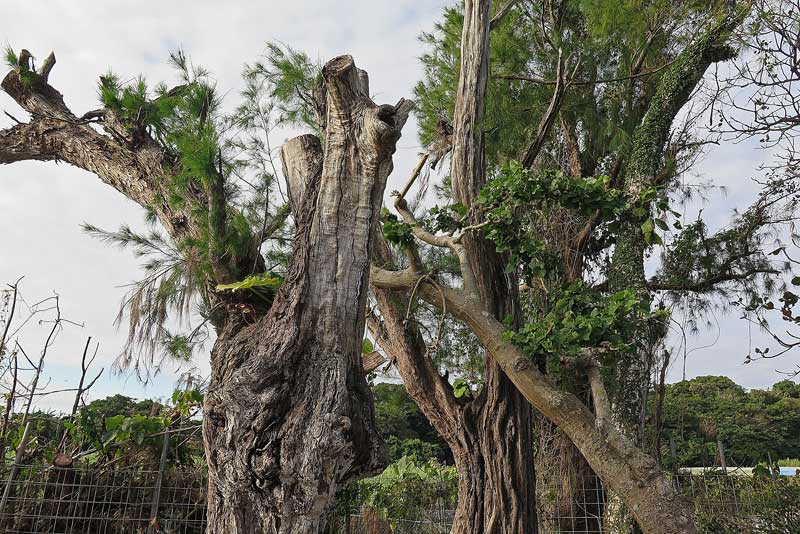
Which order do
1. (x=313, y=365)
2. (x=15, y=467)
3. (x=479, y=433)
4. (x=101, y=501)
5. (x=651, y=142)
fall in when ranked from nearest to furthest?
(x=313, y=365) → (x=15, y=467) → (x=101, y=501) → (x=479, y=433) → (x=651, y=142)

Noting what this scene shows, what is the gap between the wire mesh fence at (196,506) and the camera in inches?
149

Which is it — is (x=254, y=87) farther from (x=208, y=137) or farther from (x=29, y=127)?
(x=29, y=127)

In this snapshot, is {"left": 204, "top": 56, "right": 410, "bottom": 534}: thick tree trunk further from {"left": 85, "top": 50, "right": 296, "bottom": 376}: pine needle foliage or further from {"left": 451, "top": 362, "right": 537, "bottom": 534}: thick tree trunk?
{"left": 451, "top": 362, "right": 537, "bottom": 534}: thick tree trunk

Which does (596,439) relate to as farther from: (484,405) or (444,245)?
(444,245)

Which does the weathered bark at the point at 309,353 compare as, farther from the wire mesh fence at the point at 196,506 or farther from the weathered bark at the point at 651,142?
the weathered bark at the point at 651,142

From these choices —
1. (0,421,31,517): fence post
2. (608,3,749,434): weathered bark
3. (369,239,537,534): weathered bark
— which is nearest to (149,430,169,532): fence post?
(0,421,31,517): fence post

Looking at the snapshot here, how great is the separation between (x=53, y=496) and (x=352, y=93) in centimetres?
335

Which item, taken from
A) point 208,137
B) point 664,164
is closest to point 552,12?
point 664,164

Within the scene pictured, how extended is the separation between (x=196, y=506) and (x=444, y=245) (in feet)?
8.64

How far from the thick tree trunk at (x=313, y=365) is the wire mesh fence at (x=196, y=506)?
2.34 meters

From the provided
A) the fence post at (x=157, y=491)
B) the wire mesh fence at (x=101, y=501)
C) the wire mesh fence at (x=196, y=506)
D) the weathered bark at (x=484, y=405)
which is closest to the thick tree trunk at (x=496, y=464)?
the weathered bark at (x=484, y=405)

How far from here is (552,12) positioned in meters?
5.21

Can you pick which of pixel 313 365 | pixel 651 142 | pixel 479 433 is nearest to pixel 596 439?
pixel 479 433

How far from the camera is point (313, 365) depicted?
2.11 meters
